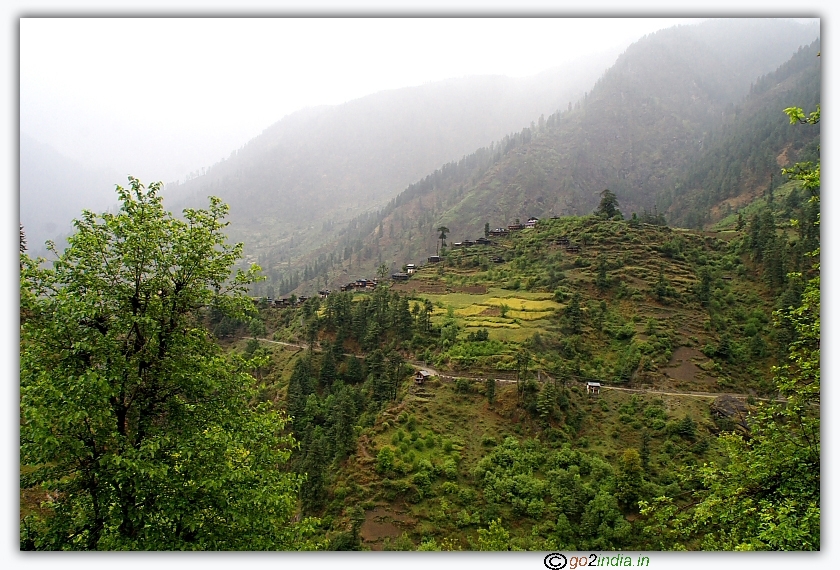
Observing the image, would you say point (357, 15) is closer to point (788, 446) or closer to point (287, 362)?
point (788, 446)

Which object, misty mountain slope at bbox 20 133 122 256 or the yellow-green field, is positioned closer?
misty mountain slope at bbox 20 133 122 256

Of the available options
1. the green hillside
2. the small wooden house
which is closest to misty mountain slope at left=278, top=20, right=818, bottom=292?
the green hillside

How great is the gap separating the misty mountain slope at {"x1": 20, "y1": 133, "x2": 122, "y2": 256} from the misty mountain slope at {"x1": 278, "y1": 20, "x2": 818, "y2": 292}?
3160 inches

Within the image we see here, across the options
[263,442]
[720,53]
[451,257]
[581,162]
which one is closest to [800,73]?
[581,162]

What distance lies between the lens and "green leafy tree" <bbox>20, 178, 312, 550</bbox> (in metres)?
6.28

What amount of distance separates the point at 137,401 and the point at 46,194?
89.7 feet

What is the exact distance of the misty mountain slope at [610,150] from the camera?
129m

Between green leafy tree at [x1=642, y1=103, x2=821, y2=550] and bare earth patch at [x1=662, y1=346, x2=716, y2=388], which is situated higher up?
green leafy tree at [x1=642, y1=103, x2=821, y2=550]

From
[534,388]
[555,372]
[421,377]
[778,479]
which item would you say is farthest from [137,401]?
[555,372]

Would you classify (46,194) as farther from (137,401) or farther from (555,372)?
(555,372)

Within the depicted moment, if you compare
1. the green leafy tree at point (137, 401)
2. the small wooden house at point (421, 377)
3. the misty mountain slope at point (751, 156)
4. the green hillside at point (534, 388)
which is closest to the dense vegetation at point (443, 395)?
the green leafy tree at point (137, 401)

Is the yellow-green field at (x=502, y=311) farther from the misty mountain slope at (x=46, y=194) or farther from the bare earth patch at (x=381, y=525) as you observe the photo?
the misty mountain slope at (x=46, y=194)

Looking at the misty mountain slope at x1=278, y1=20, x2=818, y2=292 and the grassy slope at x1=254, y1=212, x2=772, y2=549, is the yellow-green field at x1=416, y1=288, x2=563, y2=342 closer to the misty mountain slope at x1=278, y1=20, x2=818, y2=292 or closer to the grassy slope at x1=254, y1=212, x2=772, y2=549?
the grassy slope at x1=254, y1=212, x2=772, y2=549

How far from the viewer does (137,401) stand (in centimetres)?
691
